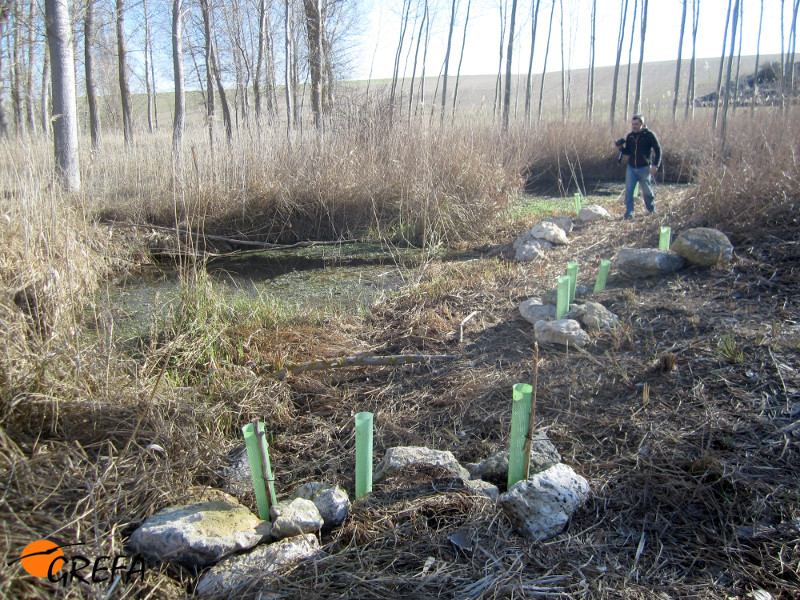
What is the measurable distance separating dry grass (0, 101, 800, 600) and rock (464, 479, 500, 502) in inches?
2.6

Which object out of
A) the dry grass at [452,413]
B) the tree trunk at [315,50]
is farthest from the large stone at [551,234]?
the tree trunk at [315,50]

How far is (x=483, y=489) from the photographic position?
175cm

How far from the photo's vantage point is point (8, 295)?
7.43ft

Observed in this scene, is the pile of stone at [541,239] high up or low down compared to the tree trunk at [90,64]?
down

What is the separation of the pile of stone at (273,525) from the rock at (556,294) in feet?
5.71

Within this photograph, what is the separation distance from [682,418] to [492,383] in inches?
34.8

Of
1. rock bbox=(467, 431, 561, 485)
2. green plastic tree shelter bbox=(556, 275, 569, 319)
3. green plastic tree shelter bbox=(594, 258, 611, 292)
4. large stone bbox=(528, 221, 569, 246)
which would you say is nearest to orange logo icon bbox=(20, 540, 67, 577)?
rock bbox=(467, 431, 561, 485)

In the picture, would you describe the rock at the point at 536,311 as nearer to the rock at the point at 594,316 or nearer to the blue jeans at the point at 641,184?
the rock at the point at 594,316

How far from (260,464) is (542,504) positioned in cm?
92

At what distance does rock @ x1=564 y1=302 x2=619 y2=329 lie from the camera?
287 centimetres

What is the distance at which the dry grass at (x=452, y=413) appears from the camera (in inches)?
57.4

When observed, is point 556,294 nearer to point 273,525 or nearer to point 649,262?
point 649,262

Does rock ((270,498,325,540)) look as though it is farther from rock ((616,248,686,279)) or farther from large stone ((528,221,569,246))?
large stone ((528,221,569,246))

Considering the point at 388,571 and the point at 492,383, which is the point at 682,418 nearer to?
the point at 492,383
